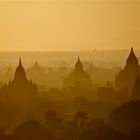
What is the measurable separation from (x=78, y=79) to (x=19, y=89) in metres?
0.32

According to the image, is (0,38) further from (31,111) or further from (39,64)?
(31,111)

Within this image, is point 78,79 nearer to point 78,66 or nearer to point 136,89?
point 78,66

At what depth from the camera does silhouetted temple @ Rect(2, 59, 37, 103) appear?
2.10 meters

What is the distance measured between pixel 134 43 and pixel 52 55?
45cm

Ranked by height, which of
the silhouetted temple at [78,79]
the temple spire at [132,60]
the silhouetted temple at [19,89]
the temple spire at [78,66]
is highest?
the temple spire at [132,60]

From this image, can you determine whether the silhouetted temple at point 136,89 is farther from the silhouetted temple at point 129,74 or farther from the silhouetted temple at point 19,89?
the silhouetted temple at point 19,89

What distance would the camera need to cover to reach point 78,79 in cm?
212

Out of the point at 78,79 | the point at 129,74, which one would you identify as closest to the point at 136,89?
the point at 129,74

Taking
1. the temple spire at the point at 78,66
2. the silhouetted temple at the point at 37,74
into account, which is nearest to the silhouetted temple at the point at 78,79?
the temple spire at the point at 78,66

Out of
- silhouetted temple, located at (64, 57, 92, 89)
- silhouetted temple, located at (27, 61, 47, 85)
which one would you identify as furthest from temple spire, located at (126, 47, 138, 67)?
silhouetted temple, located at (27, 61, 47, 85)

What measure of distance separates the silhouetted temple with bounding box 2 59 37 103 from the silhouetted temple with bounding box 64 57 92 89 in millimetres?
181

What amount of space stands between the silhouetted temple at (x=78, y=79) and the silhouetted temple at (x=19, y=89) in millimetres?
181

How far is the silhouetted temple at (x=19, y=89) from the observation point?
210 cm

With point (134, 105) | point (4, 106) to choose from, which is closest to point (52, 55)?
point (4, 106)
